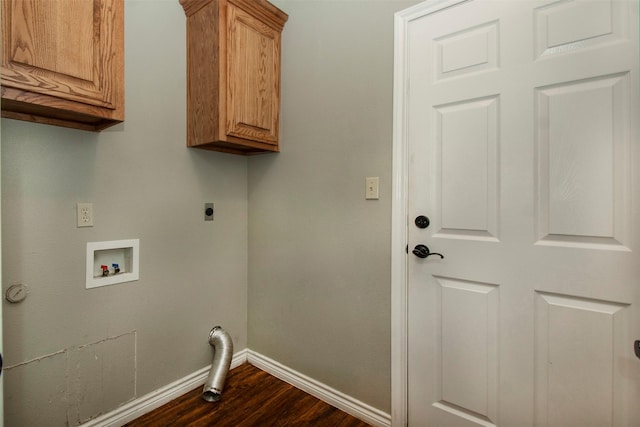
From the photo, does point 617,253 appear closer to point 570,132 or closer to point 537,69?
point 570,132

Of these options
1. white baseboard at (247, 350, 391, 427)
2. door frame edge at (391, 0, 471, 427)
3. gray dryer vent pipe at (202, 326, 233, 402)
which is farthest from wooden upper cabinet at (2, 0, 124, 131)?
white baseboard at (247, 350, 391, 427)

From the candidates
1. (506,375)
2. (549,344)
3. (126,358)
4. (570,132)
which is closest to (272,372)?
(126,358)

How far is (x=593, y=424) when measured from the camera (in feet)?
3.99

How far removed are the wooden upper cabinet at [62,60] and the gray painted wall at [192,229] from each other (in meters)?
0.30

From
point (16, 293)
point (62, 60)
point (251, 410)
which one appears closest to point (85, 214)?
point (16, 293)

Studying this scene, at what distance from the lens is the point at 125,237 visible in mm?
1700

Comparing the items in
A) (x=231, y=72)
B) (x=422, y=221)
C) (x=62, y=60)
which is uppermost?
(x=231, y=72)

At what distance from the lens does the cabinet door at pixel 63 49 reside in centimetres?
111

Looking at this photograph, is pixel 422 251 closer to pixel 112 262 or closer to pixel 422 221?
pixel 422 221

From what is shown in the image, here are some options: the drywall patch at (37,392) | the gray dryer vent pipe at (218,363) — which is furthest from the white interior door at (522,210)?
the drywall patch at (37,392)

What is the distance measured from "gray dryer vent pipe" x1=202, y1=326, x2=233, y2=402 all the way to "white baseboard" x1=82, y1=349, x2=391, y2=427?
13 cm

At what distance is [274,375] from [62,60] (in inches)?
81.1

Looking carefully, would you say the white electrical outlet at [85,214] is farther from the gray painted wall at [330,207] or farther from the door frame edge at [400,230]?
the door frame edge at [400,230]

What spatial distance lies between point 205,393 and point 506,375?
5.34 feet
